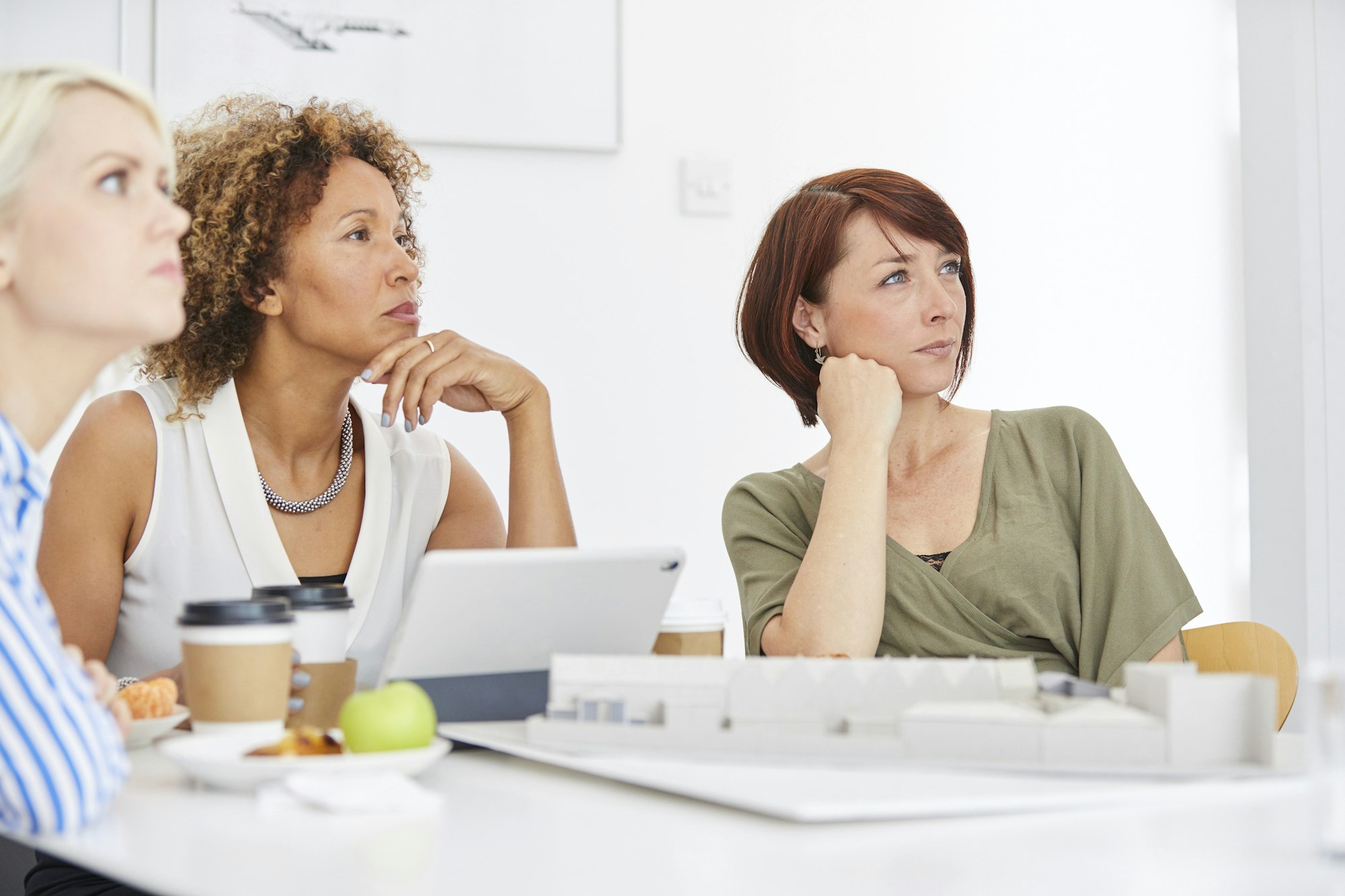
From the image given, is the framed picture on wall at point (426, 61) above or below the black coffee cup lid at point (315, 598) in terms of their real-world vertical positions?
above

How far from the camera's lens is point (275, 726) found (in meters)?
0.89

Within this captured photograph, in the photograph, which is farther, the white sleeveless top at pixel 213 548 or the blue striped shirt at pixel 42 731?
the white sleeveless top at pixel 213 548

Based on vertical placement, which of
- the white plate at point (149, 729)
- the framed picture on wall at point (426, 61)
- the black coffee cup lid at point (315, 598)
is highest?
the framed picture on wall at point (426, 61)

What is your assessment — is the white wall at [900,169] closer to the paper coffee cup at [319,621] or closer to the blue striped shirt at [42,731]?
the paper coffee cup at [319,621]

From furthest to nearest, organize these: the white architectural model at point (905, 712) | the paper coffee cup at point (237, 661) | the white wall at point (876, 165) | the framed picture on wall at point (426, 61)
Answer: the white wall at point (876, 165), the framed picture on wall at point (426, 61), the paper coffee cup at point (237, 661), the white architectural model at point (905, 712)

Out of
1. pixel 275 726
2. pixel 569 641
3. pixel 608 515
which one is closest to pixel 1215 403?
pixel 608 515

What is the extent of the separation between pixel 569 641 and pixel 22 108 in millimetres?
553

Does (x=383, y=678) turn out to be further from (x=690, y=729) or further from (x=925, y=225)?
(x=925, y=225)

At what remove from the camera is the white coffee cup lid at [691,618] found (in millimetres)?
1077

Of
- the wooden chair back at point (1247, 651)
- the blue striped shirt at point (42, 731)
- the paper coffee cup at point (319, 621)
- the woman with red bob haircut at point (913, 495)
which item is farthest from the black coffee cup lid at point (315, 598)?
the wooden chair back at point (1247, 651)

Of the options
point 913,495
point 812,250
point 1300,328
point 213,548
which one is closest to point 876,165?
point 1300,328

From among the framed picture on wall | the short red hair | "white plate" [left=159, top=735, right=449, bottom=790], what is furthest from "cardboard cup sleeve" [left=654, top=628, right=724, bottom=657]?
the framed picture on wall

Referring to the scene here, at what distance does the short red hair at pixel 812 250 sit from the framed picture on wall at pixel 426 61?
84cm

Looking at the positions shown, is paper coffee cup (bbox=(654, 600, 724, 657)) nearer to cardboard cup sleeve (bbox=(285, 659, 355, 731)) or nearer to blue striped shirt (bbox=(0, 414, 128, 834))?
cardboard cup sleeve (bbox=(285, 659, 355, 731))
